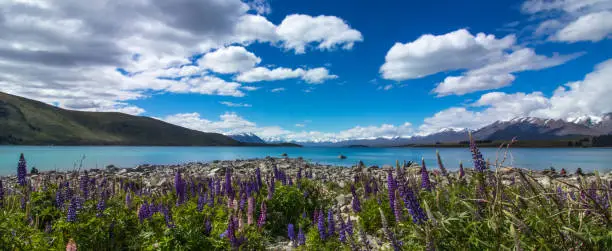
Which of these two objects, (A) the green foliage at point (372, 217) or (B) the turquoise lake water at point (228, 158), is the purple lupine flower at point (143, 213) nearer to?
(B) the turquoise lake water at point (228, 158)

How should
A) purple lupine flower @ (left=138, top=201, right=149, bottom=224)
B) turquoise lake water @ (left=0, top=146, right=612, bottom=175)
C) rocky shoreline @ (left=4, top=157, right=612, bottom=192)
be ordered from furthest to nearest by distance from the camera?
turquoise lake water @ (left=0, top=146, right=612, bottom=175), rocky shoreline @ (left=4, top=157, right=612, bottom=192), purple lupine flower @ (left=138, top=201, right=149, bottom=224)

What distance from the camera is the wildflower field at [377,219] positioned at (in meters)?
3.01

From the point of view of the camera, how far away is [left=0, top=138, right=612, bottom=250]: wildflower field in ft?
9.89

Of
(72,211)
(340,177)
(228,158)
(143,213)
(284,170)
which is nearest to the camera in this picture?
(72,211)

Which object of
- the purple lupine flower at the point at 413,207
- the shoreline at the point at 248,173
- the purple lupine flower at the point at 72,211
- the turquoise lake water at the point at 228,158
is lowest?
the turquoise lake water at the point at 228,158

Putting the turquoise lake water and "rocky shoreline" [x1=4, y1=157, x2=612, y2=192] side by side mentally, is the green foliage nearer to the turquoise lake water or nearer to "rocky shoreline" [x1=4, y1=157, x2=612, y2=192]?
"rocky shoreline" [x1=4, y1=157, x2=612, y2=192]

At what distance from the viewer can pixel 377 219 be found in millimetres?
8266

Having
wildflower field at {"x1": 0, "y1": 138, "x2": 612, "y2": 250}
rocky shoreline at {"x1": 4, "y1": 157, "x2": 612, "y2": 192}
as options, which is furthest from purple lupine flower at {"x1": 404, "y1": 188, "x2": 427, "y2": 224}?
rocky shoreline at {"x1": 4, "y1": 157, "x2": 612, "y2": 192}

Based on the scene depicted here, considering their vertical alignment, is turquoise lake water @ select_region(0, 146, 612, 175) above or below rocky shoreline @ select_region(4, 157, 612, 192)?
below

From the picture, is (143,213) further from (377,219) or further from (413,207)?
(413,207)

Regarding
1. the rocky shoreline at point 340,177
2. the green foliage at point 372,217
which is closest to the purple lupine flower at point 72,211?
the rocky shoreline at point 340,177

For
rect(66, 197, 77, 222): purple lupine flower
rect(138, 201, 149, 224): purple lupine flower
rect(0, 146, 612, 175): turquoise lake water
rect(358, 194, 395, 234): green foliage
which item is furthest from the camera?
rect(0, 146, 612, 175): turquoise lake water

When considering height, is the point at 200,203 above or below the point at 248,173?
below

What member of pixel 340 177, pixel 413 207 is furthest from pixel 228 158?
pixel 413 207
